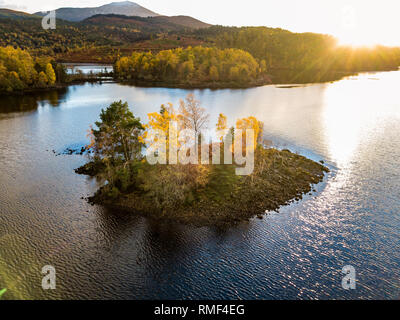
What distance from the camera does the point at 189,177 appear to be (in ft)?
109

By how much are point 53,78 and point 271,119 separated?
289 ft

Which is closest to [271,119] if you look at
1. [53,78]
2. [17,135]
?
[17,135]

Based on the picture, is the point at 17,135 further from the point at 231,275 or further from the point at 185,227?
the point at 231,275

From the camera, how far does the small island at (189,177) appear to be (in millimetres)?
30516

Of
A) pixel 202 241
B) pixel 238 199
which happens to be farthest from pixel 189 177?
pixel 202 241

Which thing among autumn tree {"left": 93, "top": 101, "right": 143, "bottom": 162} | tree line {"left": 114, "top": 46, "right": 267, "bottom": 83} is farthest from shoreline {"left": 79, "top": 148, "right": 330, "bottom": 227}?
tree line {"left": 114, "top": 46, "right": 267, "bottom": 83}

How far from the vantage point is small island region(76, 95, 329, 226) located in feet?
100

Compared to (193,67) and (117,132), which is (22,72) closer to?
(193,67)
